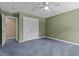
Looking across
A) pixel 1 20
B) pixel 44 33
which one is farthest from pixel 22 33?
pixel 44 33

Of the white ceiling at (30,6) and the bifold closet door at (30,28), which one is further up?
the white ceiling at (30,6)

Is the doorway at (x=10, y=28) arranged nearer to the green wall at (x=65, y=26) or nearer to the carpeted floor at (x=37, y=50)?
the carpeted floor at (x=37, y=50)

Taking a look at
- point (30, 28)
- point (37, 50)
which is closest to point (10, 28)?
point (30, 28)

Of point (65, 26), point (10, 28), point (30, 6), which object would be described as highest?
point (30, 6)

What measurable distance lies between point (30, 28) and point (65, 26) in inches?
110

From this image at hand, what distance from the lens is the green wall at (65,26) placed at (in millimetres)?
5155

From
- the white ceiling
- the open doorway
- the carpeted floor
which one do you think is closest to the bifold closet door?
the white ceiling

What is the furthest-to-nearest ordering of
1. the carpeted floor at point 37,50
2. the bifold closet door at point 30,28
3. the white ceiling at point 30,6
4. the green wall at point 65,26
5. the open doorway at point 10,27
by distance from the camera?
1. the open doorway at point 10,27
2. the bifold closet door at point 30,28
3. the green wall at point 65,26
4. the white ceiling at point 30,6
5. the carpeted floor at point 37,50

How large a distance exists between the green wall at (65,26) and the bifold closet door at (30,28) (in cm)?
130

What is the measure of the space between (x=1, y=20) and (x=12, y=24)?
249 cm

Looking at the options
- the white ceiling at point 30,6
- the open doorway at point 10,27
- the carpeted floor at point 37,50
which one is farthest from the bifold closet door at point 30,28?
the open doorway at point 10,27

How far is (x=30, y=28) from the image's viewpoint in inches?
242

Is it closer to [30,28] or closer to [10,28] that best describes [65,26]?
[30,28]

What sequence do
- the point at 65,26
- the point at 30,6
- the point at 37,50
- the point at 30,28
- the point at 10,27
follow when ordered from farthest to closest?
the point at 10,27, the point at 30,28, the point at 65,26, the point at 30,6, the point at 37,50
